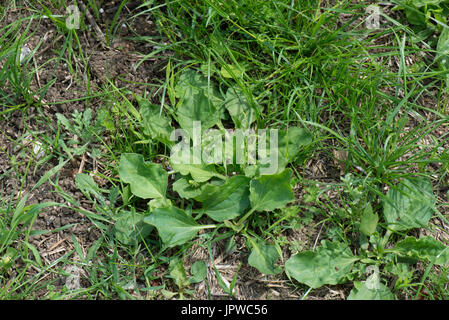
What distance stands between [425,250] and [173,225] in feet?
3.37

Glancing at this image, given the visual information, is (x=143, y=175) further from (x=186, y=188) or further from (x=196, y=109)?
(x=196, y=109)

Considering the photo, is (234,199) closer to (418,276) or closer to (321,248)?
(321,248)

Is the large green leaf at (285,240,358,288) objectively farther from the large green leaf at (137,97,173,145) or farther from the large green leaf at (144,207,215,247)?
the large green leaf at (137,97,173,145)

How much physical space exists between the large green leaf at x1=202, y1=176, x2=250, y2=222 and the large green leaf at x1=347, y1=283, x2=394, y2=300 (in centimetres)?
55

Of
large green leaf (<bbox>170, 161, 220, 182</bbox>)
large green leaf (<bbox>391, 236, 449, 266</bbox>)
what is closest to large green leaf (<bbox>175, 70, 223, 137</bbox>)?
large green leaf (<bbox>170, 161, 220, 182</bbox>)

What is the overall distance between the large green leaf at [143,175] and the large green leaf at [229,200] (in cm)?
19

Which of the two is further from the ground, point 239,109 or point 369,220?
→ point 239,109

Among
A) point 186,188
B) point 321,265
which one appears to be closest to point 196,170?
point 186,188

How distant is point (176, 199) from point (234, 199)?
0.87ft

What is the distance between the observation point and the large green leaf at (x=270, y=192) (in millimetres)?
1830

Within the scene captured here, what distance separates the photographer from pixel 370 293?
1.80m

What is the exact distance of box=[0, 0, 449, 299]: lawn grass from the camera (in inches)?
72.5

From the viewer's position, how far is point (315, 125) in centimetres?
196

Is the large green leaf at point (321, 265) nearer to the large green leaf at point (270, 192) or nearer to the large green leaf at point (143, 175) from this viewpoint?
the large green leaf at point (270, 192)
